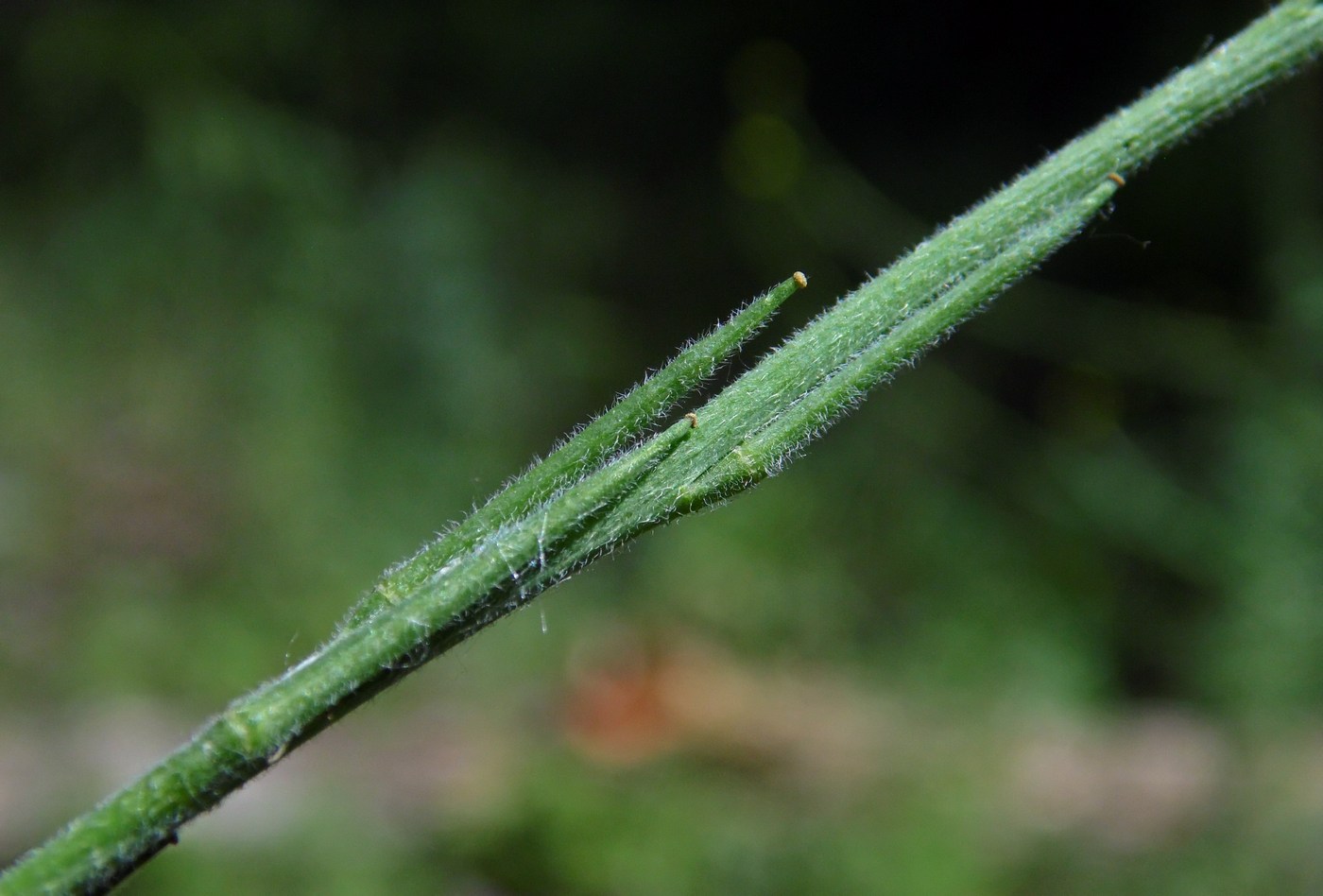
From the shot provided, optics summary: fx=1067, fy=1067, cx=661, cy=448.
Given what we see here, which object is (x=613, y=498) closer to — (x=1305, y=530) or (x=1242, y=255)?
(x=1305, y=530)

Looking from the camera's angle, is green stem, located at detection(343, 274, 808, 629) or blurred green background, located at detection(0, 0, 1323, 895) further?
blurred green background, located at detection(0, 0, 1323, 895)

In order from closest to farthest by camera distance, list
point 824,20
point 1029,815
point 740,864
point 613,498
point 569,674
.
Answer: point 613,498
point 740,864
point 1029,815
point 569,674
point 824,20

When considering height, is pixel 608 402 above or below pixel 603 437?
above

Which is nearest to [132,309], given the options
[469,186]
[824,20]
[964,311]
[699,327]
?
[469,186]

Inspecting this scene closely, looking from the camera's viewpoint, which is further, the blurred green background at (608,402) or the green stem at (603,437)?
the blurred green background at (608,402)

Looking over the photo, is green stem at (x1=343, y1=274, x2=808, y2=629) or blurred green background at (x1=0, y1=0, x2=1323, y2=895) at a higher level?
blurred green background at (x1=0, y1=0, x2=1323, y2=895)

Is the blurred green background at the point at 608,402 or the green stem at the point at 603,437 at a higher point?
the blurred green background at the point at 608,402

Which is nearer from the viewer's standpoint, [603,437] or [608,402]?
[603,437]

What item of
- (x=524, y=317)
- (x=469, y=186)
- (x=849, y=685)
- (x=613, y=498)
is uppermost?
(x=469, y=186)
